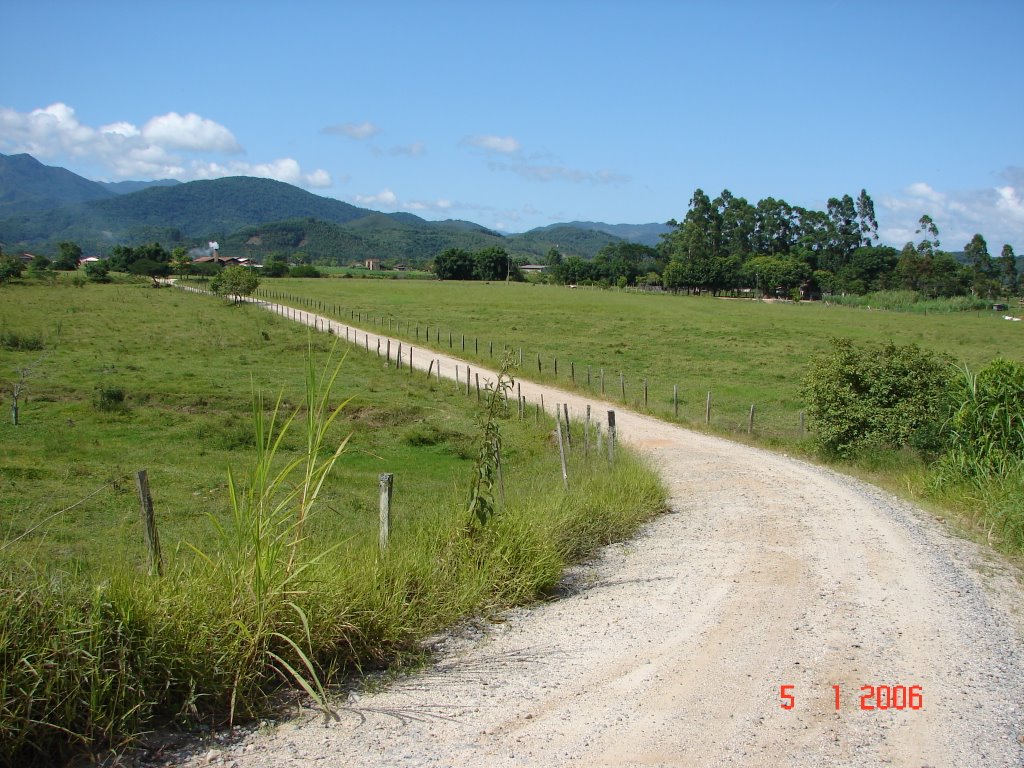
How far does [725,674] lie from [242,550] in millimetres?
3471

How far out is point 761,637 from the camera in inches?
255

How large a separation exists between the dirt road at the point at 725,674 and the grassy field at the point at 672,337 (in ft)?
36.7

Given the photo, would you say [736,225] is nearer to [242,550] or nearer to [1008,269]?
[1008,269]

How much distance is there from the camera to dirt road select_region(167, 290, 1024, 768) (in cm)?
469

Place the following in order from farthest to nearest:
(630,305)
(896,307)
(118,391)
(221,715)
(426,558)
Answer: (896,307)
(630,305)
(118,391)
(426,558)
(221,715)

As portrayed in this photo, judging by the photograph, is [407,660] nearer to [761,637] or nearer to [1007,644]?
[761,637]

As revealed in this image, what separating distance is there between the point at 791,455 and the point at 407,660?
14.2m

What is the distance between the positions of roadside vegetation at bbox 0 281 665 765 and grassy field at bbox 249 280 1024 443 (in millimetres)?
10068

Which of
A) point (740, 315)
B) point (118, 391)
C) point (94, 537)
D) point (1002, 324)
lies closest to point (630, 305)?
point (740, 315)

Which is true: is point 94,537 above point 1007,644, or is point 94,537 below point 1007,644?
below

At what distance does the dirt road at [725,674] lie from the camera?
469 cm

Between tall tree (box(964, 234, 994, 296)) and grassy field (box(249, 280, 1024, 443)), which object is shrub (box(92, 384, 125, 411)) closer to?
grassy field (box(249, 280, 1024, 443))
